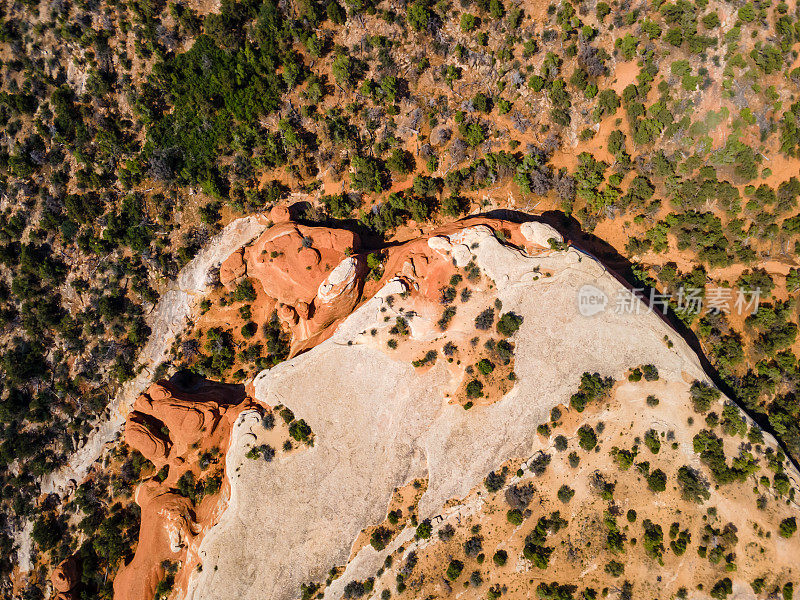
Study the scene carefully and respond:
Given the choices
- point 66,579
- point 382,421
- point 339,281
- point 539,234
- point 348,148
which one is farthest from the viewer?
point 348,148

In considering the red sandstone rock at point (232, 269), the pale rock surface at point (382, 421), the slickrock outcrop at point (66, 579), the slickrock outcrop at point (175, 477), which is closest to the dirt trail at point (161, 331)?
the red sandstone rock at point (232, 269)

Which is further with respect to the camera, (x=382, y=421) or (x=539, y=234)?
(x=539, y=234)

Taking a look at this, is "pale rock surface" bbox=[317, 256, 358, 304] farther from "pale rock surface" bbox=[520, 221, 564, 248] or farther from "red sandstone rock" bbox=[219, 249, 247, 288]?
"pale rock surface" bbox=[520, 221, 564, 248]

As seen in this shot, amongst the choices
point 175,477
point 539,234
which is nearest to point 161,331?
point 175,477

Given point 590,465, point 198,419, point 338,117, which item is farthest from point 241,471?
point 338,117

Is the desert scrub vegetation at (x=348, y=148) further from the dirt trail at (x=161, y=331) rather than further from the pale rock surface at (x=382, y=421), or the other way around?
the pale rock surface at (x=382, y=421)

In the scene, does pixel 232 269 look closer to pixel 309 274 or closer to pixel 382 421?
pixel 309 274

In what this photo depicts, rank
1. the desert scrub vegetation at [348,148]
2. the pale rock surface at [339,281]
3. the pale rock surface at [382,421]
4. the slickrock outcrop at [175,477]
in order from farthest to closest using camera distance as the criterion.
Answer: the desert scrub vegetation at [348,148] → the pale rock surface at [339,281] → the slickrock outcrop at [175,477] → the pale rock surface at [382,421]
